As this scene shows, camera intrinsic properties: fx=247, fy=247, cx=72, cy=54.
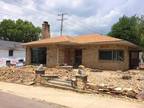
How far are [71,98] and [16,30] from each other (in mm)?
52252

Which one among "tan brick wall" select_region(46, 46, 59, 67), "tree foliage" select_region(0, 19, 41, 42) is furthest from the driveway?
"tree foliage" select_region(0, 19, 41, 42)

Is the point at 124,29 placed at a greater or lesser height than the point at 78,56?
greater

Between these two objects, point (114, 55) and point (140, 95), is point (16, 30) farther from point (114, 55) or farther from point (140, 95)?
point (140, 95)

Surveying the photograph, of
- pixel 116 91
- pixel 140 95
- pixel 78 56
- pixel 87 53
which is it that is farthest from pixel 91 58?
pixel 140 95

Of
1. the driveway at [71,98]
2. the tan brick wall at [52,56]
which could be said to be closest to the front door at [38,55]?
the tan brick wall at [52,56]

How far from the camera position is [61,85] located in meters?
14.0

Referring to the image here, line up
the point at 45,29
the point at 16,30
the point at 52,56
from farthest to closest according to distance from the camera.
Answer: the point at 16,30 < the point at 45,29 < the point at 52,56

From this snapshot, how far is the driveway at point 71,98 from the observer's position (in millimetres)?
10031

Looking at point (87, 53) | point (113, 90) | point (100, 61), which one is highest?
point (87, 53)

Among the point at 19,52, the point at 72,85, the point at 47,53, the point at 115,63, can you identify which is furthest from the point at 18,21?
the point at 72,85

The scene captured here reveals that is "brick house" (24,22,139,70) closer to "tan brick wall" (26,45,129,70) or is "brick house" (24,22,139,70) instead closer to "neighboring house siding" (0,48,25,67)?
"tan brick wall" (26,45,129,70)

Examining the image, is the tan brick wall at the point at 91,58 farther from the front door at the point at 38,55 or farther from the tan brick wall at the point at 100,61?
the front door at the point at 38,55

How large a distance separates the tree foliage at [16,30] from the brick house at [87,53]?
3386 cm

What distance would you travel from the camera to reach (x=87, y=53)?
25.7 metres
